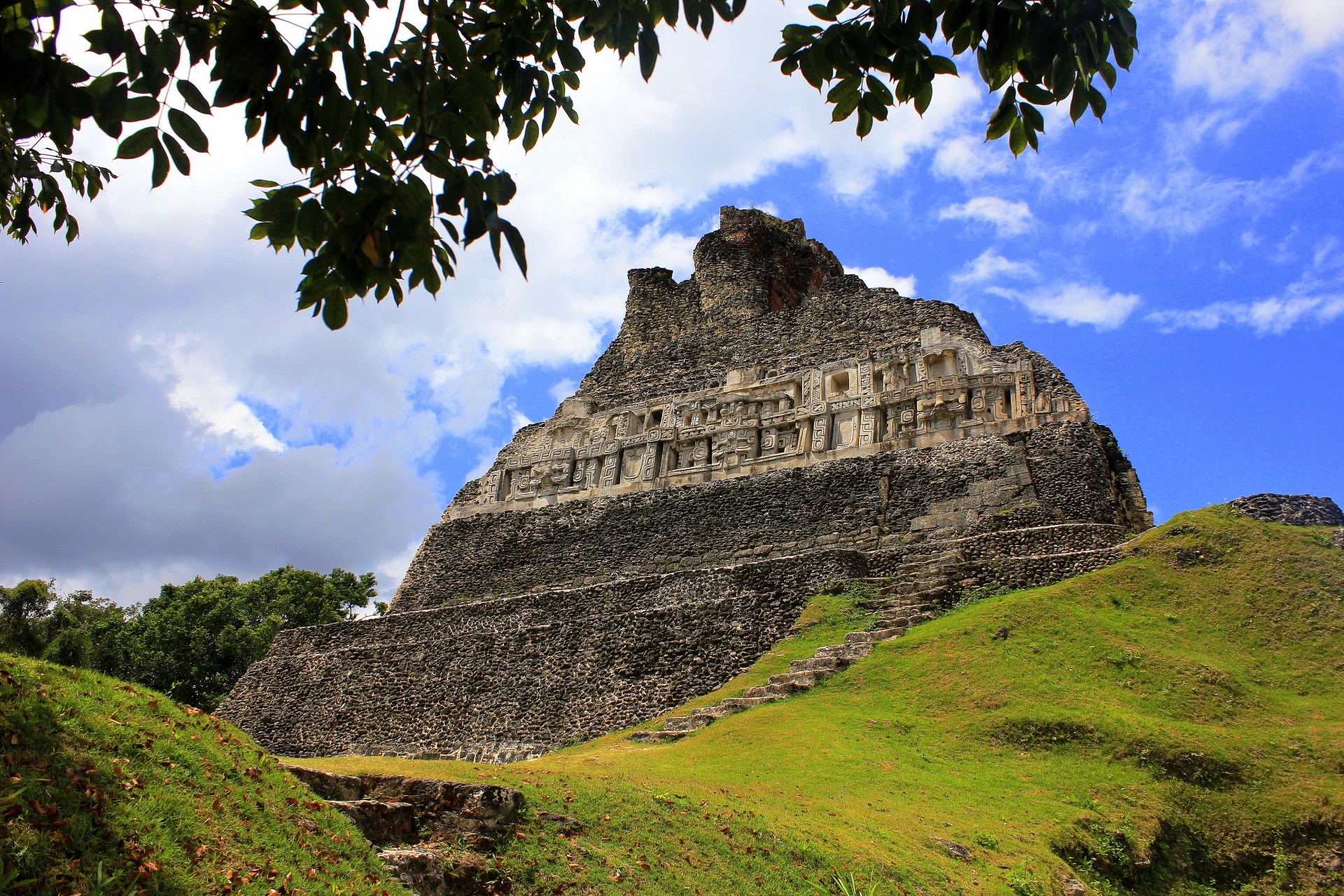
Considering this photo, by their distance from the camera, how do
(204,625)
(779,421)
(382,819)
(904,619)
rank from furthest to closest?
1. (204,625)
2. (779,421)
3. (904,619)
4. (382,819)

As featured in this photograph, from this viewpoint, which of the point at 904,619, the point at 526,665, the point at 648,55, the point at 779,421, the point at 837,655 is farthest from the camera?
the point at 779,421

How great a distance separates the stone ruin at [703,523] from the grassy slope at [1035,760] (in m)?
2.28

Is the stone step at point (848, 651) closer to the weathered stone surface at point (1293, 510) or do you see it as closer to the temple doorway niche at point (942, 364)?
the weathered stone surface at point (1293, 510)

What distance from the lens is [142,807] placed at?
5.80 m

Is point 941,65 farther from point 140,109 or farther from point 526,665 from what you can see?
point 526,665

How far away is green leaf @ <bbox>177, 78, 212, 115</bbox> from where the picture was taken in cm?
427

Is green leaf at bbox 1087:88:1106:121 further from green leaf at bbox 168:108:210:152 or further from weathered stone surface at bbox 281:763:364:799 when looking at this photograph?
weathered stone surface at bbox 281:763:364:799

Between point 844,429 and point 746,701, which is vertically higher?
point 844,429

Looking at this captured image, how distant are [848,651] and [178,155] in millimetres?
13676

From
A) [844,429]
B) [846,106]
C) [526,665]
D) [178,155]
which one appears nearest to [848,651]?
[526,665]

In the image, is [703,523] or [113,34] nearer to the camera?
[113,34]

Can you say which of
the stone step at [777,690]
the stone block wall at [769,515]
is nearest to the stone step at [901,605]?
the stone step at [777,690]

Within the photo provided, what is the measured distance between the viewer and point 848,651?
15891mm

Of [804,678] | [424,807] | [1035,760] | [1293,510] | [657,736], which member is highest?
[1293,510]
